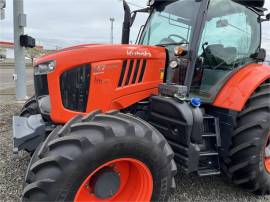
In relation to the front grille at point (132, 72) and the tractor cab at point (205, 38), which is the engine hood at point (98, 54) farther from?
the tractor cab at point (205, 38)

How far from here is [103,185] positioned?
8.71ft

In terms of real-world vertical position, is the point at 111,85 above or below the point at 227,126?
above

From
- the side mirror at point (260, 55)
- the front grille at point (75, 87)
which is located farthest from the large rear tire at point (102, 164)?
the side mirror at point (260, 55)

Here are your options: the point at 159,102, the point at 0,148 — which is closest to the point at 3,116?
the point at 0,148

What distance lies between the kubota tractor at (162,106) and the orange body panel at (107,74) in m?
0.01

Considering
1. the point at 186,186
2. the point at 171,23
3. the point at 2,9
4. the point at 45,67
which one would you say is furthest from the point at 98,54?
the point at 2,9

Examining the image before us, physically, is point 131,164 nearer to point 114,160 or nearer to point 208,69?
point 114,160

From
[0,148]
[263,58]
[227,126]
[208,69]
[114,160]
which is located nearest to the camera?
[114,160]

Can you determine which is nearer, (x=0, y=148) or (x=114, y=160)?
(x=114, y=160)

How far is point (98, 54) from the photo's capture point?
3199mm

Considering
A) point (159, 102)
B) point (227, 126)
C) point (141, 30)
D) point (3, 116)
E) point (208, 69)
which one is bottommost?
point (3, 116)

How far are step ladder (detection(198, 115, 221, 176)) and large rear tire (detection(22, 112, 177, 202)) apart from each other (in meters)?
0.71

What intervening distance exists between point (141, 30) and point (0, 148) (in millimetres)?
2806

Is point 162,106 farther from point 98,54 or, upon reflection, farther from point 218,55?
point 218,55
